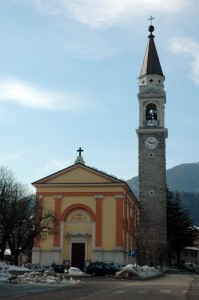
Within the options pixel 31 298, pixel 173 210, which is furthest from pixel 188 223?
pixel 31 298

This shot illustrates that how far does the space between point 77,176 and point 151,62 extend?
21.7 metres

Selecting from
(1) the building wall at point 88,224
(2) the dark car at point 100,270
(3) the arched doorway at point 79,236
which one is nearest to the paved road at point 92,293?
(2) the dark car at point 100,270

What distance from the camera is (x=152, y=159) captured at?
202 ft

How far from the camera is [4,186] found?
145 feet

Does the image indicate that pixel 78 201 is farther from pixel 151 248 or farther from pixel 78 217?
pixel 151 248

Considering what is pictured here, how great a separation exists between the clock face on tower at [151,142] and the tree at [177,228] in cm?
1663

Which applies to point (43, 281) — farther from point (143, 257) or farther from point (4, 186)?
point (143, 257)

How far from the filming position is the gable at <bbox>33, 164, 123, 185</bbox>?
170 feet

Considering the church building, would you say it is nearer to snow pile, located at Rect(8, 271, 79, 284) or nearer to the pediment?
the pediment

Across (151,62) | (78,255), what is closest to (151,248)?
(78,255)

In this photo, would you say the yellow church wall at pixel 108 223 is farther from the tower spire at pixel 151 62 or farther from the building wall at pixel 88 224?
the tower spire at pixel 151 62

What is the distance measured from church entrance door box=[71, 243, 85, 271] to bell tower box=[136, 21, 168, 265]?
9740mm

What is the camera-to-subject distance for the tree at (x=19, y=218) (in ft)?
141

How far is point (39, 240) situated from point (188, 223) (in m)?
33.8
